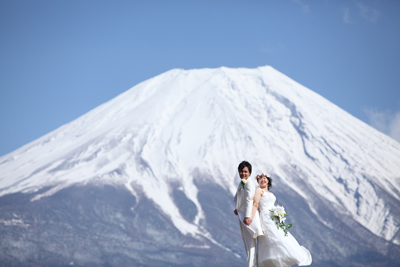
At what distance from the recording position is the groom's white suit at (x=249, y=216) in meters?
7.37

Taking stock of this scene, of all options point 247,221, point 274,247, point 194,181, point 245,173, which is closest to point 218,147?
point 194,181

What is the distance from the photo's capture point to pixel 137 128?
343 ft

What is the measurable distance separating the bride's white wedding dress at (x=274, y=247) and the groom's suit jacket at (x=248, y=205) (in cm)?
16

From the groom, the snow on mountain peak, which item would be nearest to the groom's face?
the groom

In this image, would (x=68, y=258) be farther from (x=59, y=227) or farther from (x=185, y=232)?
(x=185, y=232)

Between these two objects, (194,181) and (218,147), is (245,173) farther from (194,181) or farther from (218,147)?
(218,147)

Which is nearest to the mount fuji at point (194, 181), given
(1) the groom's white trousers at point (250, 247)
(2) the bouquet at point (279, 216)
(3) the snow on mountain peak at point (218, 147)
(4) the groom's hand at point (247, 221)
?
(3) the snow on mountain peak at point (218, 147)

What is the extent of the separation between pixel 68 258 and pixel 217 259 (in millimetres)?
25233

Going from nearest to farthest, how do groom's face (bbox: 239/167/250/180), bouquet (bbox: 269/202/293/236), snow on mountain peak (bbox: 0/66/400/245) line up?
groom's face (bbox: 239/167/250/180), bouquet (bbox: 269/202/293/236), snow on mountain peak (bbox: 0/66/400/245)

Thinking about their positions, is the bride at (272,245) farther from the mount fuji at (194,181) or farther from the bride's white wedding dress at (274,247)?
the mount fuji at (194,181)

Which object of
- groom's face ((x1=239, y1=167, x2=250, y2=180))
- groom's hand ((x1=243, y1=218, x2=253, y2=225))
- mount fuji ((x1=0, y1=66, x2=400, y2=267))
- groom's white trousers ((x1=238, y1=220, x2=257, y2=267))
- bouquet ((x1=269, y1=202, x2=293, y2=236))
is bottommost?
groom's white trousers ((x1=238, y1=220, x2=257, y2=267))

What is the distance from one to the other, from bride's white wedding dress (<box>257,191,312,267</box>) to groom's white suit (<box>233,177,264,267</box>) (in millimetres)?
148

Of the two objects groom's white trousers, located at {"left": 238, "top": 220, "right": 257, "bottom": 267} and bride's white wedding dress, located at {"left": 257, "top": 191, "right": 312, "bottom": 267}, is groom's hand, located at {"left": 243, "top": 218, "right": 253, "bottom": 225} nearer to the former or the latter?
groom's white trousers, located at {"left": 238, "top": 220, "right": 257, "bottom": 267}

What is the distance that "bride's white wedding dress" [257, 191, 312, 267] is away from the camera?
24.5ft
